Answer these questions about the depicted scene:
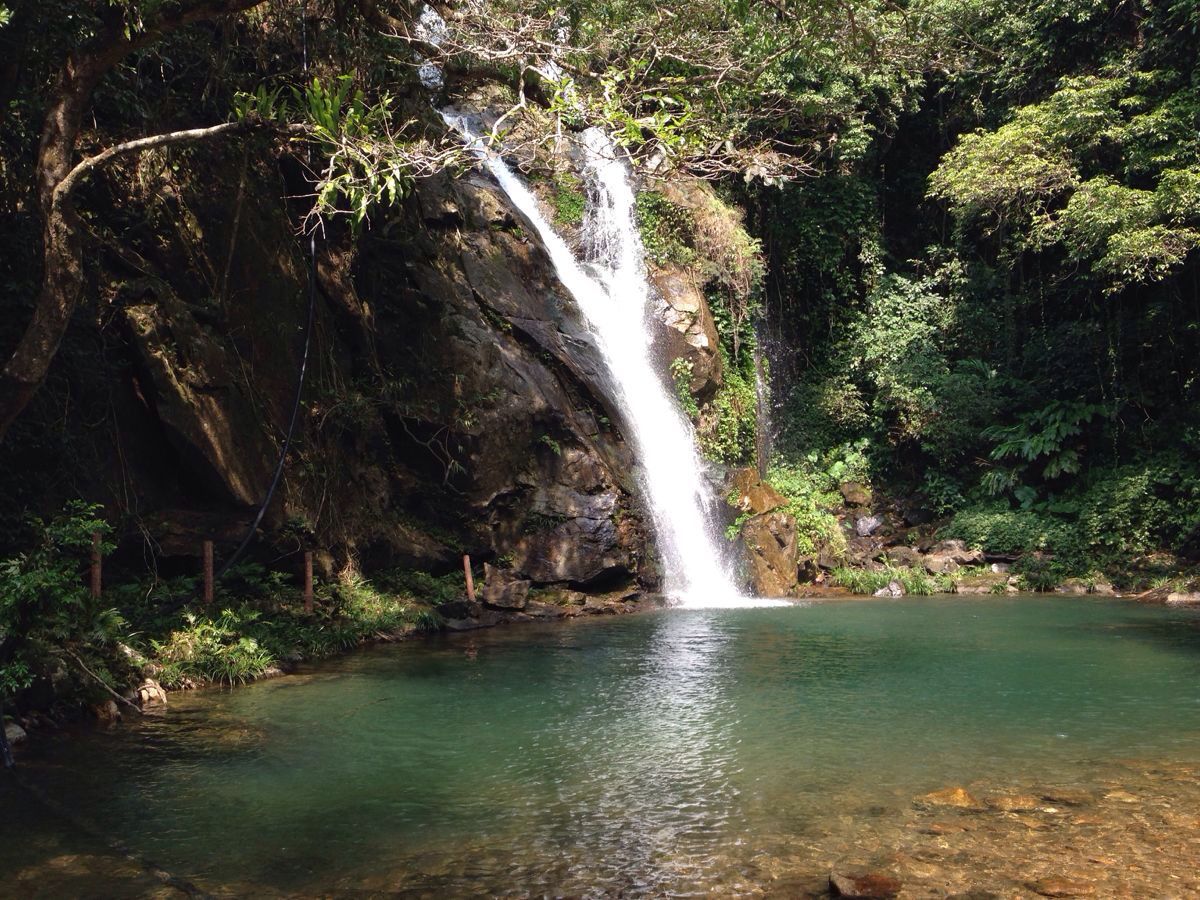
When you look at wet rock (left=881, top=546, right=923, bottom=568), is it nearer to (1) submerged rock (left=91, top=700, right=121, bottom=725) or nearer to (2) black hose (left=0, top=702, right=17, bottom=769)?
(1) submerged rock (left=91, top=700, right=121, bottom=725)

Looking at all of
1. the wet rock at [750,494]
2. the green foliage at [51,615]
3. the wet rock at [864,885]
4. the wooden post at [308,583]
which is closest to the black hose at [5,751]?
the green foliage at [51,615]

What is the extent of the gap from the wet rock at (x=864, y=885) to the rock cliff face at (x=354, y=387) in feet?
27.6

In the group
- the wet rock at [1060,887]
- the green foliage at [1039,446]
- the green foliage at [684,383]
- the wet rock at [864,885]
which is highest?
the green foliage at [684,383]

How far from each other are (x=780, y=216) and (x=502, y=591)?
47.9ft

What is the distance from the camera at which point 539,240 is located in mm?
18125

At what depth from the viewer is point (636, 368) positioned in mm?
18297

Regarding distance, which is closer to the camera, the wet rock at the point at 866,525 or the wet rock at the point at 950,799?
the wet rock at the point at 950,799

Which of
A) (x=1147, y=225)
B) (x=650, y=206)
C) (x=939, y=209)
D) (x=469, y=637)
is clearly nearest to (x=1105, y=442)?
(x=1147, y=225)

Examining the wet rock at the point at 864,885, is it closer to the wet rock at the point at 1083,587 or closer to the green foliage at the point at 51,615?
the green foliage at the point at 51,615

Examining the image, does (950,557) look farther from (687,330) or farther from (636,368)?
(636,368)

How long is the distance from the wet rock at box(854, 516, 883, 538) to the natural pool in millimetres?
9932

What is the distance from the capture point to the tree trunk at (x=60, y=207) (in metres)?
6.88

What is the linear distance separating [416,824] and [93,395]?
6917 millimetres

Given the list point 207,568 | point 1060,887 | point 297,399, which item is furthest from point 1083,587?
point 207,568
